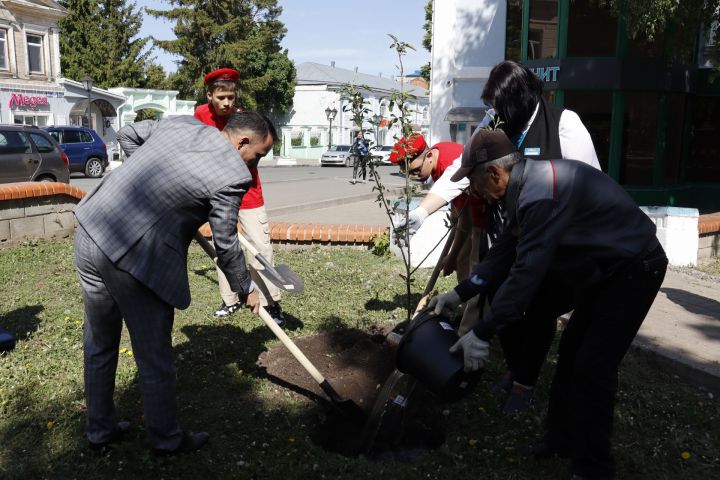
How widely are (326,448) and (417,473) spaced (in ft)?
2.03

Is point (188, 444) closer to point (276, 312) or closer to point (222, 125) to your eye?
point (276, 312)

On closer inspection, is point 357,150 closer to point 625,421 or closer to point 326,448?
point 326,448

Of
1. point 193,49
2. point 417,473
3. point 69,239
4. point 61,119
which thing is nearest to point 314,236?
point 69,239

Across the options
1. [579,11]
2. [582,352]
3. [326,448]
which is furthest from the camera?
[579,11]

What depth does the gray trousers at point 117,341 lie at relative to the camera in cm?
286

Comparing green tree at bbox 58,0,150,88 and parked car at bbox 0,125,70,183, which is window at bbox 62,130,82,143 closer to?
parked car at bbox 0,125,70,183

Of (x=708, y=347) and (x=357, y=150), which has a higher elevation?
(x=357, y=150)

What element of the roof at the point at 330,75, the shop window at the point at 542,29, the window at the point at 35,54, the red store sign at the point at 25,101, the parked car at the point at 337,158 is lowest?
the parked car at the point at 337,158

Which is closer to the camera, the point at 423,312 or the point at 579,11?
the point at 423,312

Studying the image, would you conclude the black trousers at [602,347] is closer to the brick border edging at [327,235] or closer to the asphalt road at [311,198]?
the brick border edging at [327,235]

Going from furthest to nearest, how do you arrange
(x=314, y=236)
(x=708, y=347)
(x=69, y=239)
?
(x=69, y=239) < (x=314, y=236) < (x=708, y=347)

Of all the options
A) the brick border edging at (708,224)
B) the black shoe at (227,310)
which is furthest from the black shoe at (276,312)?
the brick border edging at (708,224)

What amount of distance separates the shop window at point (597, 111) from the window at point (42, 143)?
36.8 feet

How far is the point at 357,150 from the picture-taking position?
4.09 meters
